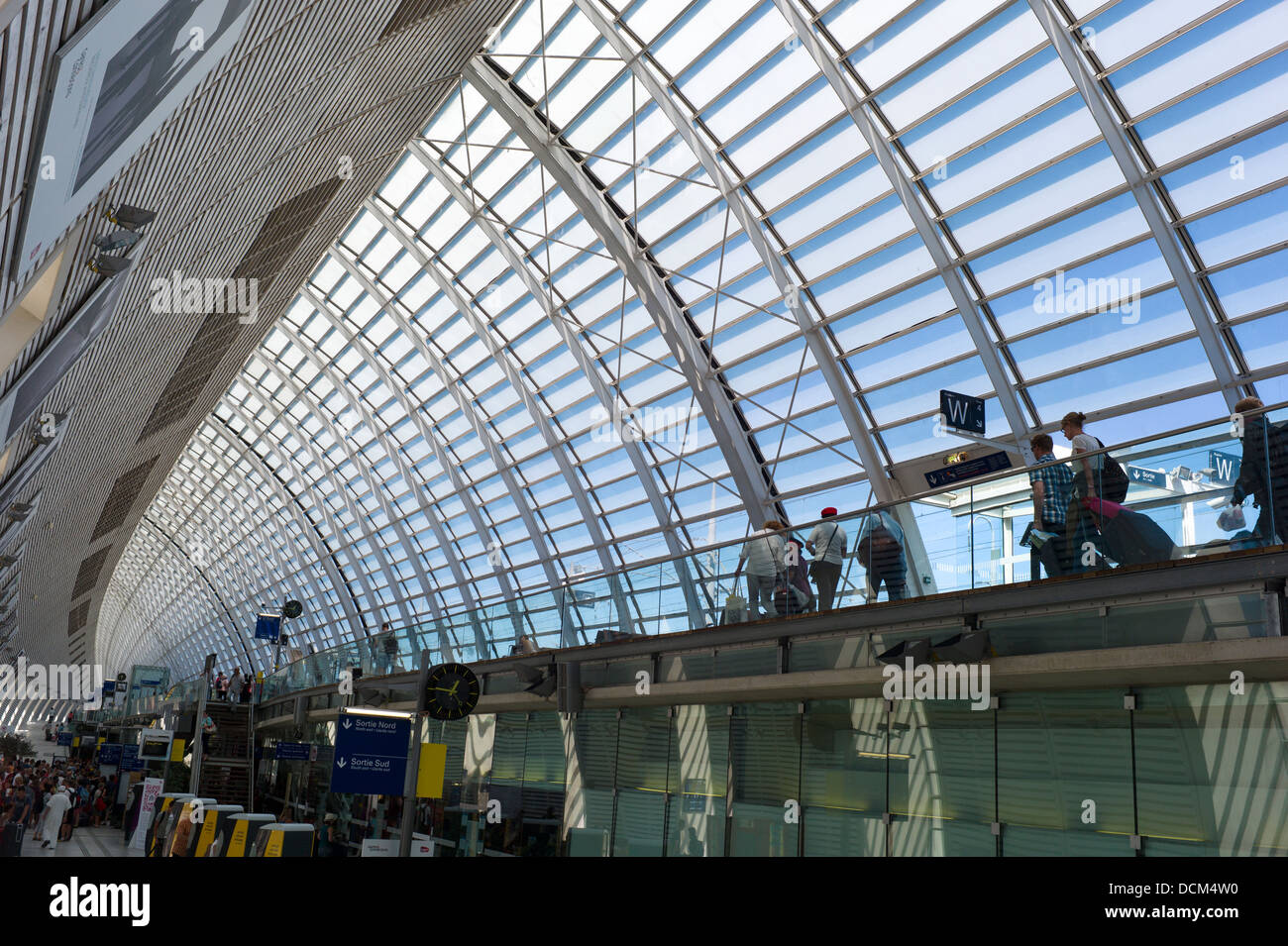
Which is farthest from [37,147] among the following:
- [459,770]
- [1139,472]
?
[459,770]

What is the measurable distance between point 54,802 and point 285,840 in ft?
48.5

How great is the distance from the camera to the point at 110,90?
6.43 meters

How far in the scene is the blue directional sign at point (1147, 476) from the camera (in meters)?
9.21

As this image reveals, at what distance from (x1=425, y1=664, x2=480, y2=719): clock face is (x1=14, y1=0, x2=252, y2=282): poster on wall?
8954 mm

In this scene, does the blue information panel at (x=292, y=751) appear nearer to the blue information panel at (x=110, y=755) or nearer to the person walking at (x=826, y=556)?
the blue information panel at (x=110, y=755)

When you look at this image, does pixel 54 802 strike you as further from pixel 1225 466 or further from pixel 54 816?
pixel 1225 466

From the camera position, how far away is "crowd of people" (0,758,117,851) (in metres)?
25.1

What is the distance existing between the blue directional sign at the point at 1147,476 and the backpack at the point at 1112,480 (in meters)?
0.06

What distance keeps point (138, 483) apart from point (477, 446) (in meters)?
12.1

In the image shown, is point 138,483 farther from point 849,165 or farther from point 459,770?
point 849,165

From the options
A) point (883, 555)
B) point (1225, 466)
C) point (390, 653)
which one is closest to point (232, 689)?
point (390, 653)

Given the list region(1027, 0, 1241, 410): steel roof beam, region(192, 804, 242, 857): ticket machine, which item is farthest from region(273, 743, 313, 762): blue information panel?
region(1027, 0, 1241, 410): steel roof beam

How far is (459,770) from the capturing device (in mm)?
19766

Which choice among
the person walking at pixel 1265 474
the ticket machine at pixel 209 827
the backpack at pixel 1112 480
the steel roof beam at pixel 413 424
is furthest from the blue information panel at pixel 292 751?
the person walking at pixel 1265 474
